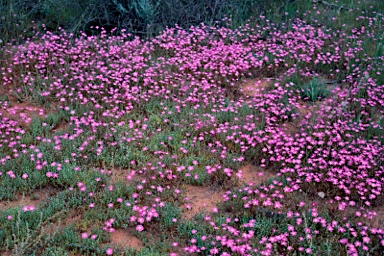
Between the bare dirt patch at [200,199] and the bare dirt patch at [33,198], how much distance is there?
1.57 meters

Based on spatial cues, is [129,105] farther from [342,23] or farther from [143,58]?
[342,23]

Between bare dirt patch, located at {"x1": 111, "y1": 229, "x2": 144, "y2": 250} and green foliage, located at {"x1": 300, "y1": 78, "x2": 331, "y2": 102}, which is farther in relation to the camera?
green foliage, located at {"x1": 300, "y1": 78, "x2": 331, "y2": 102}

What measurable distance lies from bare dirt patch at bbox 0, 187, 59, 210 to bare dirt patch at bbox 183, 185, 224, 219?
157cm

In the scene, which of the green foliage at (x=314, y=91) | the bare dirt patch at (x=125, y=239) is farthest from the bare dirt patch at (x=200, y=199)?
the green foliage at (x=314, y=91)

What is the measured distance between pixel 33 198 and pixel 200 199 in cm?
192

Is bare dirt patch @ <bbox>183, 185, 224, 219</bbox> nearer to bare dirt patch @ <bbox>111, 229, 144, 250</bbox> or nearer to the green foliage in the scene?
bare dirt patch @ <bbox>111, 229, 144, 250</bbox>

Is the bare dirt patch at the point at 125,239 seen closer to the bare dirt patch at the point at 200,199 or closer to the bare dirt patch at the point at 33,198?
the bare dirt patch at the point at 200,199

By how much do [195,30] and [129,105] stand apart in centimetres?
301

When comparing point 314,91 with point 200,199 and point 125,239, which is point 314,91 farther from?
point 125,239

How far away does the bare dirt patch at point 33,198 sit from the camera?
5195mm

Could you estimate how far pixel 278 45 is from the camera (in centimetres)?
907

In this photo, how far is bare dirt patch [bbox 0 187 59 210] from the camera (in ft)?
17.0

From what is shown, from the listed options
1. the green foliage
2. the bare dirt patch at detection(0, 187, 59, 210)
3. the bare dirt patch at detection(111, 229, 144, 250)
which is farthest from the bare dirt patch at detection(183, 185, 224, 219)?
the green foliage

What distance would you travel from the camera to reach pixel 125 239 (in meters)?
4.83
